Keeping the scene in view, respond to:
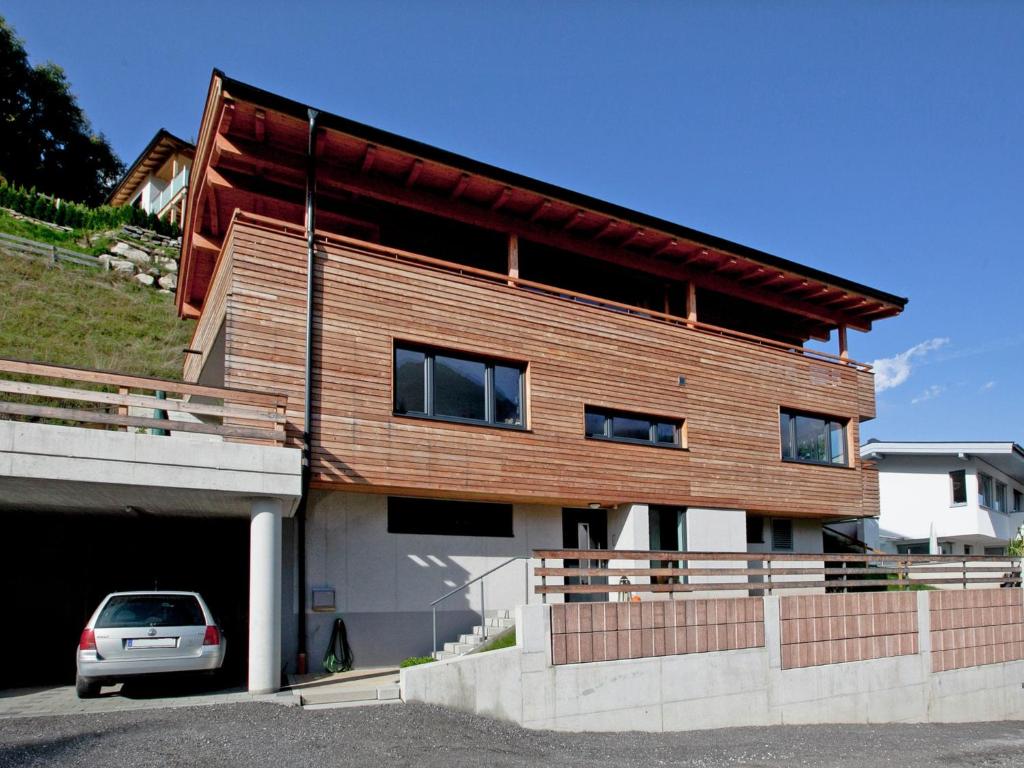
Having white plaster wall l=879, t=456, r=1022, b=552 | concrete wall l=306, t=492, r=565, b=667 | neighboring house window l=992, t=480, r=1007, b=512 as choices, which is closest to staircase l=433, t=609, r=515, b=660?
concrete wall l=306, t=492, r=565, b=667

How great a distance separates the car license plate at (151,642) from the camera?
1052 cm

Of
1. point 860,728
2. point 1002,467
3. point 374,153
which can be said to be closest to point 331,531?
point 374,153

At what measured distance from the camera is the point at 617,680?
37.8 ft

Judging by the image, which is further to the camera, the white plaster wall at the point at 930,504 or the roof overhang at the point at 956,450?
the white plaster wall at the point at 930,504

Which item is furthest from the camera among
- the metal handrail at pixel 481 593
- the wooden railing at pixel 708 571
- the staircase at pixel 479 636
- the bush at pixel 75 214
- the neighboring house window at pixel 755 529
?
the bush at pixel 75 214

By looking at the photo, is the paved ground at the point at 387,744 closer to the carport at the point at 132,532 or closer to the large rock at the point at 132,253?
the carport at the point at 132,532

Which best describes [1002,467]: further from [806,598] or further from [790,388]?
[806,598]

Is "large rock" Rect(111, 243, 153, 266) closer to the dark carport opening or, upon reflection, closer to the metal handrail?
the dark carport opening

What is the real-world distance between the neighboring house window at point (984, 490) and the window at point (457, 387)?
23104mm

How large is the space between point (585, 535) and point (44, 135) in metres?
46.0

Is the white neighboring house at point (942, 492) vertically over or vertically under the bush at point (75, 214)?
under

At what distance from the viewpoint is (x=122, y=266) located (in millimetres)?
32844

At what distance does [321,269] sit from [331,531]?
4.13 meters

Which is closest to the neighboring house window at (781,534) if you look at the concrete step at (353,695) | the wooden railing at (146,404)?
the concrete step at (353,695)
